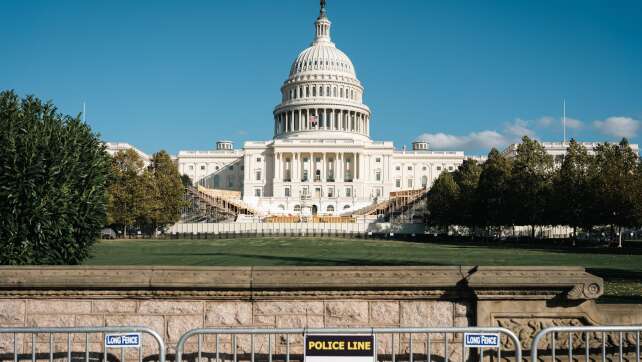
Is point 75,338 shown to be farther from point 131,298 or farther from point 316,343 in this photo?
point 316,343

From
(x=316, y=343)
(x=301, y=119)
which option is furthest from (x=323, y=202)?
(x=316, y=343)

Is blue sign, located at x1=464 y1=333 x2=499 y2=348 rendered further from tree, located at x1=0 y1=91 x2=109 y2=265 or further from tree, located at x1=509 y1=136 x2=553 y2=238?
tree, located at x1=509 y1=136 x2=553 y2=238

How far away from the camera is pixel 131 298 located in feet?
30.5

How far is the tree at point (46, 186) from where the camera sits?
1429cm

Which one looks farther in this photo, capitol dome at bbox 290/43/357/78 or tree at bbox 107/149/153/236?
capitol dome at bbox 290/43/357/78

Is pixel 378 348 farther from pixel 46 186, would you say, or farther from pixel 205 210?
pixel 205 210

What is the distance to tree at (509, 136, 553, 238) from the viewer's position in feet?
189

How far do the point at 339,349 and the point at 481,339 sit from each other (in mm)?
1733

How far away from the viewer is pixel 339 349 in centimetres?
730

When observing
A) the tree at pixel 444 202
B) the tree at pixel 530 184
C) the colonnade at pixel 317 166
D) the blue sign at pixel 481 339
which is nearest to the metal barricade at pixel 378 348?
the blue sign at pixel 481 339

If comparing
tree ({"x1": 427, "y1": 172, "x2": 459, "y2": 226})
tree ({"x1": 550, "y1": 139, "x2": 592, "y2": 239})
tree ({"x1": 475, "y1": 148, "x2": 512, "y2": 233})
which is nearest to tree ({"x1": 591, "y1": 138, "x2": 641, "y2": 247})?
tree ({"x1": 550, "y1": 139, "x2": 592, "y2": 239})

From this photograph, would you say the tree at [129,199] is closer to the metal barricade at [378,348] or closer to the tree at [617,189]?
the tree at [617,189]

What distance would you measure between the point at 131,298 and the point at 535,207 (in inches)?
2078

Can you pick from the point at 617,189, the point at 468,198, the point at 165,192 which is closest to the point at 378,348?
the point at 617,189
